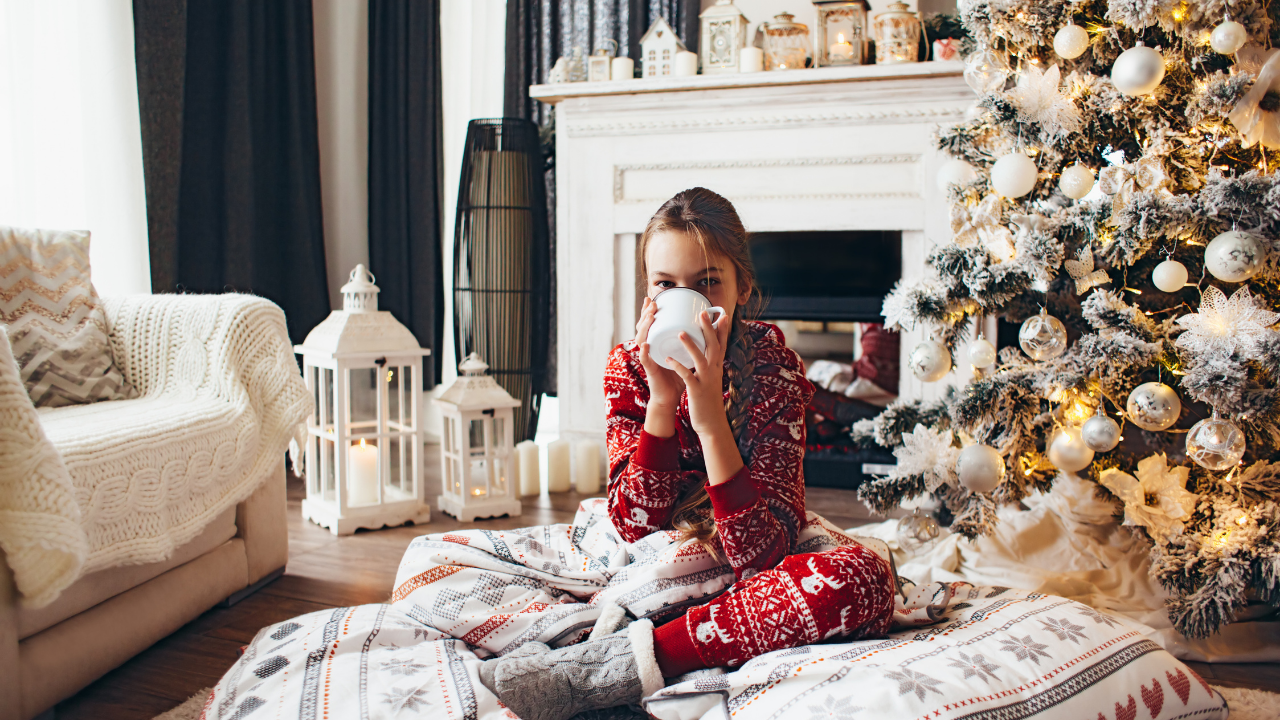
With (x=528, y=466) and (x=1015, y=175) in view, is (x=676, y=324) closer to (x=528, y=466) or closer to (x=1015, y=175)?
(x=1015, y=175)

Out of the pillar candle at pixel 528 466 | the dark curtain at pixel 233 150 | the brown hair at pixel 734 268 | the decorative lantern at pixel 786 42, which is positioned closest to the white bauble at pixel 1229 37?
the brown hair at pixel 734 268

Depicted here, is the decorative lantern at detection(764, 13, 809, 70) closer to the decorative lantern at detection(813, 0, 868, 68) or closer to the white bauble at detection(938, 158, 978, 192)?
the decorative lantern at detection(813, 0, 868, 68)

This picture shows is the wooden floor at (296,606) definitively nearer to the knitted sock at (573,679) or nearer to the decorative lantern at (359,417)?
the decorative lantern at (359,417)

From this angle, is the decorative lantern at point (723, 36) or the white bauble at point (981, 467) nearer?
the white bauble at point (981, 467)

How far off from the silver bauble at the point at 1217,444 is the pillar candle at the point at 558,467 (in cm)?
162

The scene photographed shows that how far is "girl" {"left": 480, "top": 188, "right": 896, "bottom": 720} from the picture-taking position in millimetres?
962

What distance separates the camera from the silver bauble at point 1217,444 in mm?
1238

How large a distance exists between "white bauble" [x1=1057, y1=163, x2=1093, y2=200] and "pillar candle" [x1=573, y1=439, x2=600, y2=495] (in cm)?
145

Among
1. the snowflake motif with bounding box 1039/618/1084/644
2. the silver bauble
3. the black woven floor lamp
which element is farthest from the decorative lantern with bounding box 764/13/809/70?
the snowflake motif with bounding box 1039/618/1084/644

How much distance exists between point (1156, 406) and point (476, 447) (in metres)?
1.51

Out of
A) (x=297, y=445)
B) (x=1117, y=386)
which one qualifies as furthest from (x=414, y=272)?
(x=1117, y=386)

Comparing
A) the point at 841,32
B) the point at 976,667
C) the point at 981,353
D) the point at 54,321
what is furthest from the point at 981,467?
the point at 54,321

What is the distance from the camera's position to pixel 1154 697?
38.7 inches

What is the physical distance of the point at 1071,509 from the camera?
1646 mm
